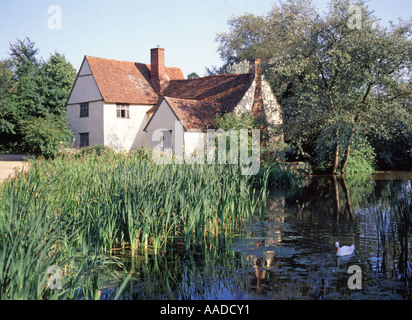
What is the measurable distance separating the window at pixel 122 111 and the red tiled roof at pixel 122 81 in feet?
1.76

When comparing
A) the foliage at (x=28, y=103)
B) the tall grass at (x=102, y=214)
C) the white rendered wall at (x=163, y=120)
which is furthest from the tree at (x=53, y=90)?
the tall grass at (x=102, y=214)

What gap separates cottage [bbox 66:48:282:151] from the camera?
98.7ft

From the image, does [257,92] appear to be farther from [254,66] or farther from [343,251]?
[343,251]

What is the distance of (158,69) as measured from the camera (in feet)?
123

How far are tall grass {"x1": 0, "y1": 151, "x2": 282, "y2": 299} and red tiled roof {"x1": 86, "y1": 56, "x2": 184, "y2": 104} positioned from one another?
24019 millimetres

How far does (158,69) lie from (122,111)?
217 inches

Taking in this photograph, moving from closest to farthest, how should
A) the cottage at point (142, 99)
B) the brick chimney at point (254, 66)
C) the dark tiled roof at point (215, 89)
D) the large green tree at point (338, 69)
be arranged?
the large green tree at point (338, 69), the brick chimney at point (254, 66), the cottage at point (142, 99), the dark tiled roof at point (215, 89)

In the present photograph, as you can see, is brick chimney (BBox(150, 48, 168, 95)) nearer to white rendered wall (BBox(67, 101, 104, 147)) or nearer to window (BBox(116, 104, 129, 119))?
window (BBox(116, 104, 129, 119))

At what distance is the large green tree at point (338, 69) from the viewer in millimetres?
23359

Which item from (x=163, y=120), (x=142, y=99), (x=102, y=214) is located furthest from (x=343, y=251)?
(x=142, y=99)

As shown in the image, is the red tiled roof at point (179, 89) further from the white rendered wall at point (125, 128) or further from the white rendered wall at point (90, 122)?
the white rendered wall at point (90, 122)
